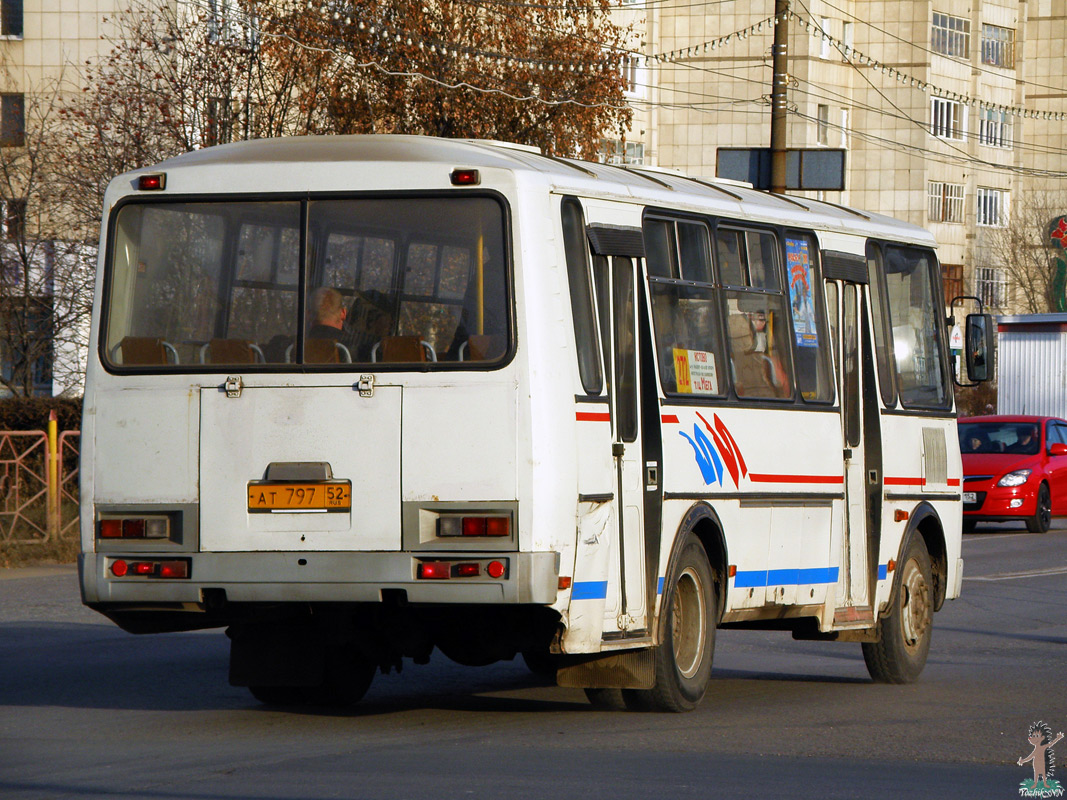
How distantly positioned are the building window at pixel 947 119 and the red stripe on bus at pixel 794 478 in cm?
5983

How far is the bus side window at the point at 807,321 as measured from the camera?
1144 cm

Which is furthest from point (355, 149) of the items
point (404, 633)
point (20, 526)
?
point (20, 526)

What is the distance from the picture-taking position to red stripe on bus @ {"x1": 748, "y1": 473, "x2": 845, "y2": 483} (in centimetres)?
1080

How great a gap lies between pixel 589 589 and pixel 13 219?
2529cm

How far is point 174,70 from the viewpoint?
2892 cm

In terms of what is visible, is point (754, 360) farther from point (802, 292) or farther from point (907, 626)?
point (907, 626)

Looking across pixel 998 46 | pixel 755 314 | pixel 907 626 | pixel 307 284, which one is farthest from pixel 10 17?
pixel 998 46

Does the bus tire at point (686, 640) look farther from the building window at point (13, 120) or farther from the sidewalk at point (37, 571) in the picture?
the building window at point (13, 120)

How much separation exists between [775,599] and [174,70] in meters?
19.9

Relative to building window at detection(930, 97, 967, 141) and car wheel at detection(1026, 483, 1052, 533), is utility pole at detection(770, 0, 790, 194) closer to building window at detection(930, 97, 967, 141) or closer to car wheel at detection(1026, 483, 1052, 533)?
car wheel at detection(1026, 483, 1052, 533)

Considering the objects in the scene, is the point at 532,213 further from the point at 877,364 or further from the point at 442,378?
the point at 877,364

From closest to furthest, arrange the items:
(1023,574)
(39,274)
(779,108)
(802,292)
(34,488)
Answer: (802,292), (1023,574), (34,488), (779,108), (39,274)

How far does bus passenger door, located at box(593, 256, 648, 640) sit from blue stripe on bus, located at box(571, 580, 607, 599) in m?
0.06

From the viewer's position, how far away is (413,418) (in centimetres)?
903
